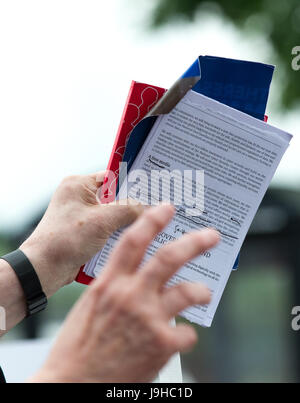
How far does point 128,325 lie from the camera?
68cm

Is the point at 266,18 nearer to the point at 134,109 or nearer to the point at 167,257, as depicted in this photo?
the point at 134,109

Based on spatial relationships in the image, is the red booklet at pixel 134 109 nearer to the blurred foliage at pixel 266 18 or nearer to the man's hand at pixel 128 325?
the man's hand at pixel 128 325

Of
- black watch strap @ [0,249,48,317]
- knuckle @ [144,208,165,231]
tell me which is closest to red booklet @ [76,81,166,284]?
black watch strap @ [0,249,48,317]

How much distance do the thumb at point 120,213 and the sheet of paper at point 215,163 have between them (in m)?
0.04

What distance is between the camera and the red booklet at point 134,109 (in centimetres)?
125

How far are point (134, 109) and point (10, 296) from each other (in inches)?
21.1

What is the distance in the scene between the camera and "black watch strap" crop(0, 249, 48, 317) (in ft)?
4.58

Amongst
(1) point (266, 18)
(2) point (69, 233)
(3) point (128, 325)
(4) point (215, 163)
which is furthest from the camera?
(1) point (266, 18)

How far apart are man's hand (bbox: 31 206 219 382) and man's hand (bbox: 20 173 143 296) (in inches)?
24.6

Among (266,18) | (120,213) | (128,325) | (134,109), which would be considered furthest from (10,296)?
(266,18)

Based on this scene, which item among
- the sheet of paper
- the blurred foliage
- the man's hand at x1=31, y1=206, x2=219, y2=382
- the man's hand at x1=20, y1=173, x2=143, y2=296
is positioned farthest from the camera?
the blurred foliage

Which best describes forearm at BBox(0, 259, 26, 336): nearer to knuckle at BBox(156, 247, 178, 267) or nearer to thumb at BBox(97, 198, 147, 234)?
thumb at BBox(97, 198, 147, 234)

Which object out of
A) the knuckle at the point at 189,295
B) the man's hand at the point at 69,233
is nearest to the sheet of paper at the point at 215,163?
the man's hand at the point at 69,233
